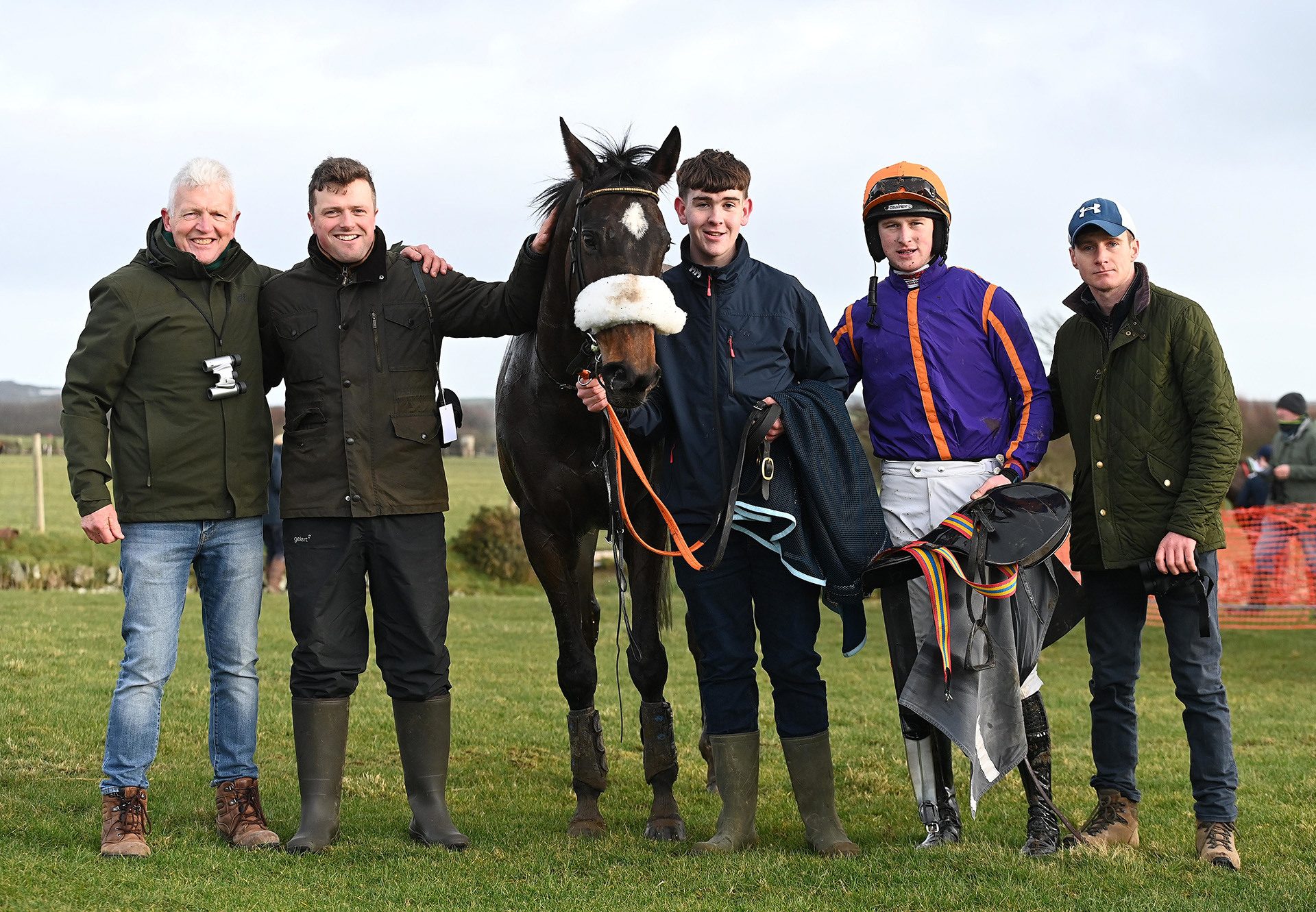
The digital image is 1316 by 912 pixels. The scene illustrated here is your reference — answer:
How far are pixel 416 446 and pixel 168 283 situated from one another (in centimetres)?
99

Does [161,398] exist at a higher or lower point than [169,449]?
higher

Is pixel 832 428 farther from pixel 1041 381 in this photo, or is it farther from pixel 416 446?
pixel 416 446

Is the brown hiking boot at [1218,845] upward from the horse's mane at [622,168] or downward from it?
downward

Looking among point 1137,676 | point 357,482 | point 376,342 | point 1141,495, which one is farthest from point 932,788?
point 376,342

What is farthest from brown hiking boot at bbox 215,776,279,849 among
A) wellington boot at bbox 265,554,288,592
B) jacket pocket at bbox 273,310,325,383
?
wellington boot at bbox 265,554,288,592

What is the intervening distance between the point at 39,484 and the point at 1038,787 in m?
15.7

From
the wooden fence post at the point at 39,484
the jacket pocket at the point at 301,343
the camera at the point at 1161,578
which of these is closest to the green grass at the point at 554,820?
the camera at the point at 1161,578

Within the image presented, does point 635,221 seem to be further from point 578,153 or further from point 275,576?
point 275,576

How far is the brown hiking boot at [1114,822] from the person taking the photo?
3.98 metres

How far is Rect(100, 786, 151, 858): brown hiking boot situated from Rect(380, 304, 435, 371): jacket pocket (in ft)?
5.38

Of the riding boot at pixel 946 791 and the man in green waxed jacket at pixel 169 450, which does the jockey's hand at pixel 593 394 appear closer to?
the man in green waxed jacket at pixel 169 450

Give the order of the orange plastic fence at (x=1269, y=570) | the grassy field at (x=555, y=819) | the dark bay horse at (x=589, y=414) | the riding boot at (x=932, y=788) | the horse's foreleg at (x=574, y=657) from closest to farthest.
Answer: the grassy field at (x=555, y=819) → the dark bay horse at (x=589, y=414) → the riding boot at (x=932, y=788) → the horse's foreleg at (x=574, y=657) → the orange plastic fence at (x=1269, y=570)

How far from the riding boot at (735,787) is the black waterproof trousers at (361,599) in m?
1.03

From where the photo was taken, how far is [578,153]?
3.91m
